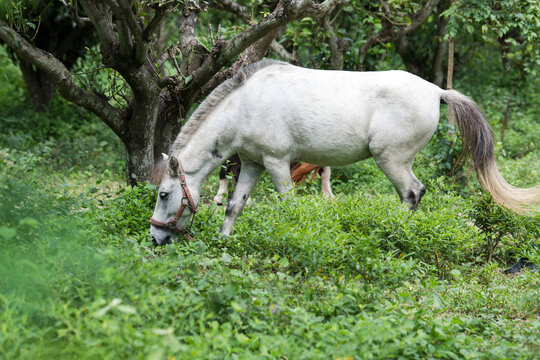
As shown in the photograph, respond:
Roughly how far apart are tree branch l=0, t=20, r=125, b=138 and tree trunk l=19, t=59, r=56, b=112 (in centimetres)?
571

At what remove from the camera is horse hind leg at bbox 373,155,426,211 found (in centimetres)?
530

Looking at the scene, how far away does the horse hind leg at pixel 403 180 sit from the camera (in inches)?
209

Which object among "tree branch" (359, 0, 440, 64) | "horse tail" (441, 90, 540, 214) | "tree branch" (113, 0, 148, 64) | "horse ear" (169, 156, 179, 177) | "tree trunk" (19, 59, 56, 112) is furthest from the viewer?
"tree trunk" (19, 59, 56, 112)

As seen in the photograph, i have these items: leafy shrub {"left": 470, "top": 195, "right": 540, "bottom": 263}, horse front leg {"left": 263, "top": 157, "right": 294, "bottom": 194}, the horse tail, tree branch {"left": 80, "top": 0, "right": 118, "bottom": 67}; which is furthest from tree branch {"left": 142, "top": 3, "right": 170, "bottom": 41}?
leafy shrub {"left": 470, "top": 195, "right": 540, "bottom": 263}

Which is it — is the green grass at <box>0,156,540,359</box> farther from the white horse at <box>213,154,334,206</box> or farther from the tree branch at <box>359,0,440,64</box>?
the tree branch at <box>359,0,440,64</box>

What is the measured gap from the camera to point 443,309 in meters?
3.78

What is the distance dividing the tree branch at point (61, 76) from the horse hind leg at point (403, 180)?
110 inches

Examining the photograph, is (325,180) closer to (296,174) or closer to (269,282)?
(296,174)

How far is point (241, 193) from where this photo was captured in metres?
5.34

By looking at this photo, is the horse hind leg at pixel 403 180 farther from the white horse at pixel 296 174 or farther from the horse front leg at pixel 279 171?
the white horse at pixel 296 174

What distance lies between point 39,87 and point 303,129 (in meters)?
7.80

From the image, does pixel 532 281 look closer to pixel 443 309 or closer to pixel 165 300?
pixel 443 309

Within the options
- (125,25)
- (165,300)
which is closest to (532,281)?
(165,300)

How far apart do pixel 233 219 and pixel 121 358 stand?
285 centimetres
